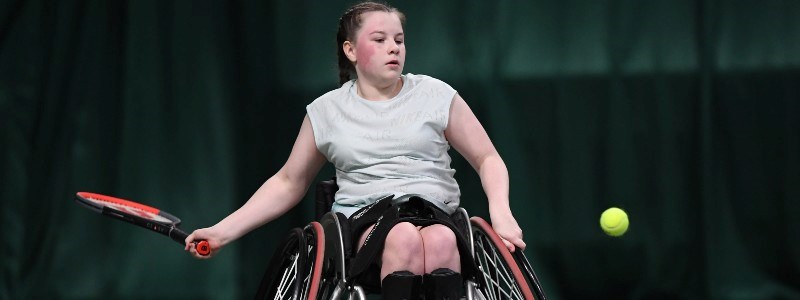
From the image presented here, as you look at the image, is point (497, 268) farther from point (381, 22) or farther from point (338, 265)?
point (381, 22)

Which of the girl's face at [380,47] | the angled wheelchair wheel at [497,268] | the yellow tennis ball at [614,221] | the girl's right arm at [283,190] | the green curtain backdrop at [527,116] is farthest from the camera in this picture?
the green curtain backdrop at [527,116]

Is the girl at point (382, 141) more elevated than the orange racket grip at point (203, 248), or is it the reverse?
the girl at point (382, 141)

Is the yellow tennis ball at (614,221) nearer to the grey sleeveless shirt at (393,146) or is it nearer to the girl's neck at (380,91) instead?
the grey sleeveless shirt at (393,146)

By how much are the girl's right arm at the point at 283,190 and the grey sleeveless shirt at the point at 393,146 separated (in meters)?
0.08

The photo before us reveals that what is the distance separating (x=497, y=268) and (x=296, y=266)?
1.42 ft

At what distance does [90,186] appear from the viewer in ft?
12.1

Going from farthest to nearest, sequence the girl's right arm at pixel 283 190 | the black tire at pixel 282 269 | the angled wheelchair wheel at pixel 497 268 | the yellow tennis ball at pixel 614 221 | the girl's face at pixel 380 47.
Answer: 1. the yellow tennis ball at pixel 614 221
2. the girl's right arm at pixel 283 190
3. the girl's face at pixel 380 47
4. the black tire at pixel 282 269
5. the angled wheelchair wheel at pixel 497 268

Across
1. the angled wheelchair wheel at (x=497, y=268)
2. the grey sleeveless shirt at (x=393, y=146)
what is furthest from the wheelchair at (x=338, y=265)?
the grey sleeveless shirt at (x=393, y=146)

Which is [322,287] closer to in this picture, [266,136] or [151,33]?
[266,136]

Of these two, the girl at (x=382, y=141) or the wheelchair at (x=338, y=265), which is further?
the girl at (x=382, y=141)

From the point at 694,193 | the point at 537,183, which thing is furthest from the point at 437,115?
the point at 694,193

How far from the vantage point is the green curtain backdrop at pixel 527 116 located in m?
3.68

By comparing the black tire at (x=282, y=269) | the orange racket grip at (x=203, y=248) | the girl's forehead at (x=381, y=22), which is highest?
the girl's forehead at (x=381, y=22)

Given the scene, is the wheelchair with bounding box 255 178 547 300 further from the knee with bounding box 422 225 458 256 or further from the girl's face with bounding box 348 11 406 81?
the girl's face with bounding box 348 11 406 81
